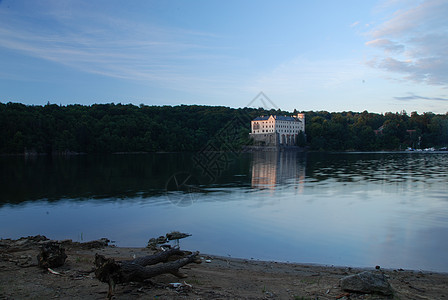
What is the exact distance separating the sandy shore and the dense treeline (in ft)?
333

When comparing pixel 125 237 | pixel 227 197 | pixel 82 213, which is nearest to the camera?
pixel 125 237

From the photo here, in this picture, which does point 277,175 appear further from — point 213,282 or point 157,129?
point 157,129

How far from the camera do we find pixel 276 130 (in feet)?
485

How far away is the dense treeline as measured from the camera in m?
111

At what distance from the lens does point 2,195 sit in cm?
2283

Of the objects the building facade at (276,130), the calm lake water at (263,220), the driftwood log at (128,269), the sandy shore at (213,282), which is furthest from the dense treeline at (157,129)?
the driftwood log at (128,269)

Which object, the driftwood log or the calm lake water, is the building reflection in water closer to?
the calm lake water

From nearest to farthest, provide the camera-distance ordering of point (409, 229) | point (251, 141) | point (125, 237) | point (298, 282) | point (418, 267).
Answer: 1. point (298, 282)
2. point (418, 267)
3. point (125, 237)
4. point (409, 229)
5. point (251, 141)

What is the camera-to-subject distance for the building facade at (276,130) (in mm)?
Result: 145625

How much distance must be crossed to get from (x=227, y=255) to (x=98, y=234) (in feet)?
18.9

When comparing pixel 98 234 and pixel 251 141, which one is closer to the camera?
pixel 98 234

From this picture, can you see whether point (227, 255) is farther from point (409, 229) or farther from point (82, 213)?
point (82, 213)

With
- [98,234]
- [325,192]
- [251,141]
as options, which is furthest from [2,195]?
[251,141]

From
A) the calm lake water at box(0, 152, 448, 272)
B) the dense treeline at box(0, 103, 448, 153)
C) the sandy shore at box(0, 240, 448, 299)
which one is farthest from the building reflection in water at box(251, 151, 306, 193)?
the dense treeline at box(0, 103, 448, 153)
